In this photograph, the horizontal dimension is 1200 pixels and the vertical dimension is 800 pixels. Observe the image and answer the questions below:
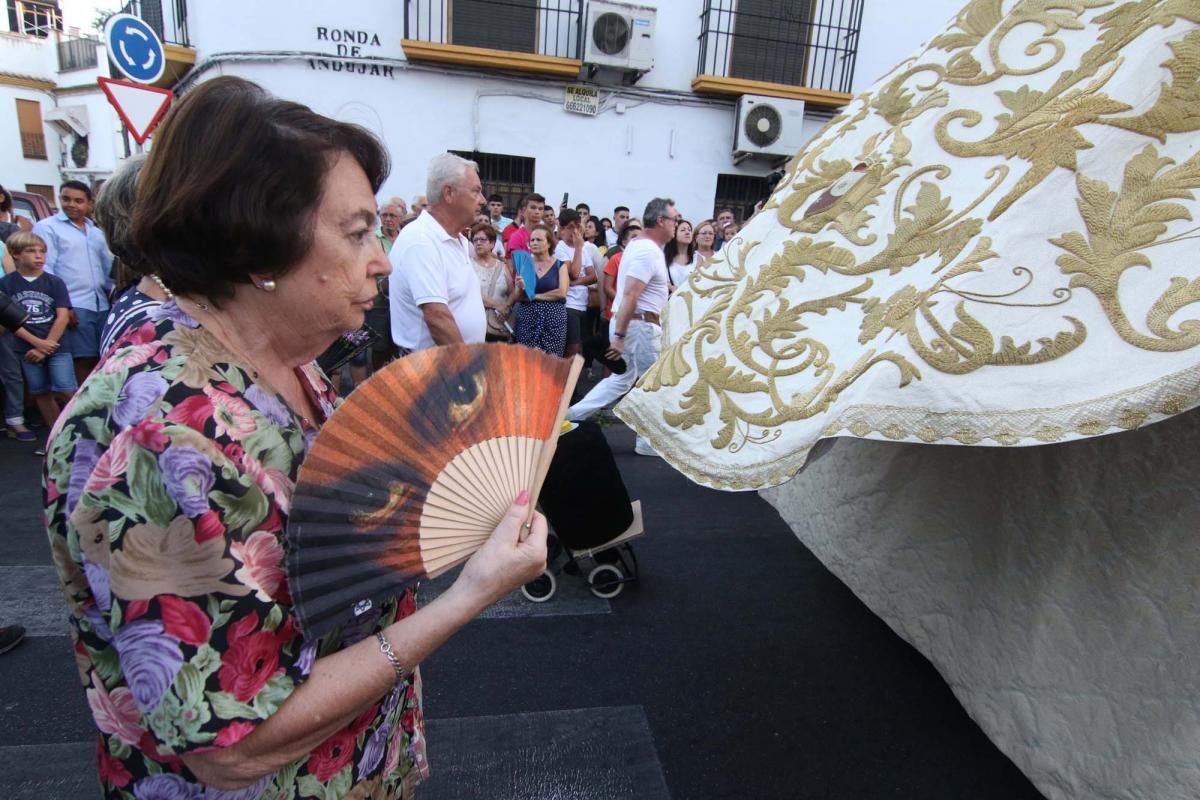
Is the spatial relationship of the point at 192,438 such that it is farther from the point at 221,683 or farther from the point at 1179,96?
the point at 1179,96

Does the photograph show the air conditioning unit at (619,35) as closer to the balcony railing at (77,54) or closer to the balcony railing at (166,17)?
the balcony railing at (166,17)

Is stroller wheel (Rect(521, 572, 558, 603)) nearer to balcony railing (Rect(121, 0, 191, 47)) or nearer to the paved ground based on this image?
the paved ground

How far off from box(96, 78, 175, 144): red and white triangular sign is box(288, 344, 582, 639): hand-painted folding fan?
526 centimetres

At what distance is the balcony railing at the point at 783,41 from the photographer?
34.0 feet

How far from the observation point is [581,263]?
7.12m

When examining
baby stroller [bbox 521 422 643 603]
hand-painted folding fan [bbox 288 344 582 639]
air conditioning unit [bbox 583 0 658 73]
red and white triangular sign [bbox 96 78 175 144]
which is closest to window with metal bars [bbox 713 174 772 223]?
air conditioning unit [bbox 583 0 658 73]

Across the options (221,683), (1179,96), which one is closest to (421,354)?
(221,683)

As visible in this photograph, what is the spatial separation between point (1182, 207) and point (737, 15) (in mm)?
10838

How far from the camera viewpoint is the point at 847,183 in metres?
1.78

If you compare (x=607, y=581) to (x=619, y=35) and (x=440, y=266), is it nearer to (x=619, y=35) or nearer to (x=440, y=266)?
(x=440, y=266)

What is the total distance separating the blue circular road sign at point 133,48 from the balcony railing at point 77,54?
21620mm

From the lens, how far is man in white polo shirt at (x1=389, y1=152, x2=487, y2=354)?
3215 millimetres

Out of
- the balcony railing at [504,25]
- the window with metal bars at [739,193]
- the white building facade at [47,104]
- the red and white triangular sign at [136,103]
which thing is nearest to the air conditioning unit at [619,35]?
the balcony railing at [504,25]

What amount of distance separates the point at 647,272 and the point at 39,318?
4.32 metres
